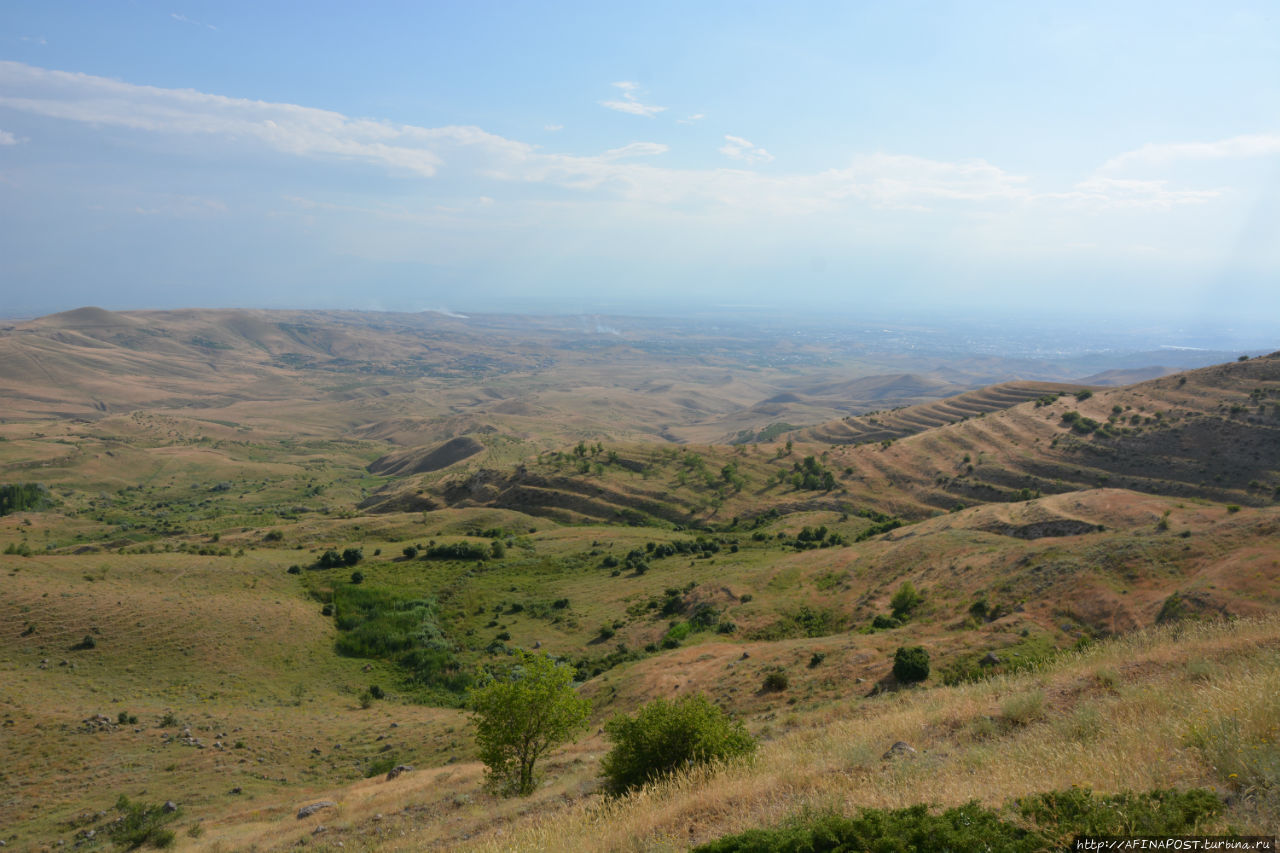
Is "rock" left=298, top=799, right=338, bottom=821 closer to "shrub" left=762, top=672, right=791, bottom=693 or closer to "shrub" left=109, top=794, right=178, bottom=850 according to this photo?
"shrub" left=109, top=794, right=178, bottom=850

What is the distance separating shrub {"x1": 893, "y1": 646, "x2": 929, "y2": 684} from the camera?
23625mm

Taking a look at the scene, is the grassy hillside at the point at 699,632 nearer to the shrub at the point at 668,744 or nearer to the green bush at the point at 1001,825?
the green bush at the point at 1001,825

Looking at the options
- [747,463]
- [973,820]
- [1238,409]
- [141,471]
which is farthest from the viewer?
[141,471]

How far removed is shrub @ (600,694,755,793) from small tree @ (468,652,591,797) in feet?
14.3

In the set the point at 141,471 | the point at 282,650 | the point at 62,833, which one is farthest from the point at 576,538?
the point at 141,471

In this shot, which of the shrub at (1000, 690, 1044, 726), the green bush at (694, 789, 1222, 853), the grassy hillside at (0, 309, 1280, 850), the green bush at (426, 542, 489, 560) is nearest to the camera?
the green bush at (694, 789, 1222, 853)

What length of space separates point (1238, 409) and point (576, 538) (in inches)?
3356

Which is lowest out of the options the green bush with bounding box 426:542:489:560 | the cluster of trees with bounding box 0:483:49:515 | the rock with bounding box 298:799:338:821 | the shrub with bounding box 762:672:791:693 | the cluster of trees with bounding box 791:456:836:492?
the cluster of trees with bounding box 0:483:49:515

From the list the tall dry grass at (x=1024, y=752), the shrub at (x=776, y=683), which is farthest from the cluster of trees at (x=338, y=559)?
the tall dry grass at (x=1024, y=752)

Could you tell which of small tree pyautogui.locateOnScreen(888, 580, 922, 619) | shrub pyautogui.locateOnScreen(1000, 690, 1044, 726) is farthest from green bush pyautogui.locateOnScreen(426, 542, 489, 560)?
shrub pyautogui.locateOnScreen(1000, 690, 1044, 726)

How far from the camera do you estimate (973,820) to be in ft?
26.4

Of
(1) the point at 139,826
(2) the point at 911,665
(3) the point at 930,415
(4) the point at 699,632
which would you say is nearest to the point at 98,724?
(1) the point at 139,826

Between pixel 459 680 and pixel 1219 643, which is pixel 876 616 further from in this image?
pixel 459 680

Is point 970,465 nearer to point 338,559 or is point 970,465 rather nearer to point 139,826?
point 338,559
